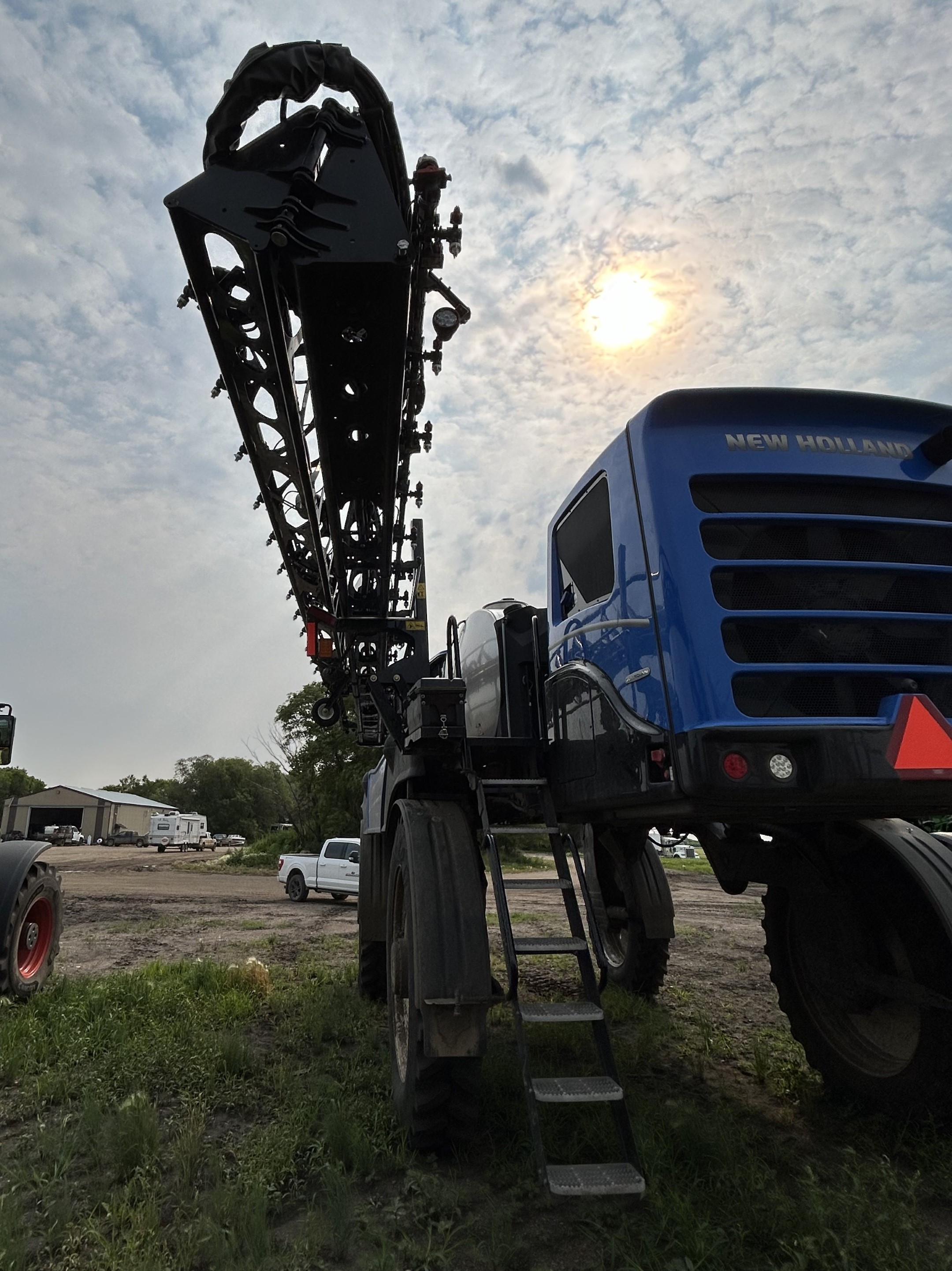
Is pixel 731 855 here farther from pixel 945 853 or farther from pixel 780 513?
pixel 780 513

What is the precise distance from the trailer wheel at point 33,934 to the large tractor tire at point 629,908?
467 cm

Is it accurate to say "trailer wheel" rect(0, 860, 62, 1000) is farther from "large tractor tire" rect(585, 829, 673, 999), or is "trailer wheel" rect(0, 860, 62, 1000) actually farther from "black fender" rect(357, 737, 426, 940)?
"large tractor tire" rect(585, 829, 673, 999)

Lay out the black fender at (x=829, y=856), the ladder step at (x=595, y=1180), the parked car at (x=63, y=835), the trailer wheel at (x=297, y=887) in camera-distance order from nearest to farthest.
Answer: the ladder step at (x=595, y=1180) < the black fender at (x=829, y=856) < the trailer wheel at (x=297, y=887) < the parked car at (x=63, y=835)

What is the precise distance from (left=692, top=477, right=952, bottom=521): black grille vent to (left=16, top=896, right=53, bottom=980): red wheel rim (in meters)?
6.48

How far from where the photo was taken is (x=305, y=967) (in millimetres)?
8648

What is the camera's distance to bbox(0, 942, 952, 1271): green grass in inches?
118

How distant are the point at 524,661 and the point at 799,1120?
307cm

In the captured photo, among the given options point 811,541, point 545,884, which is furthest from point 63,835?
point 811,541

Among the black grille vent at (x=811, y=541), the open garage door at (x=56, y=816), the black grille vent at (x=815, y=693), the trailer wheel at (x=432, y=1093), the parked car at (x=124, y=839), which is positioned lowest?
the trailer wheel at (x=432, y=1093)

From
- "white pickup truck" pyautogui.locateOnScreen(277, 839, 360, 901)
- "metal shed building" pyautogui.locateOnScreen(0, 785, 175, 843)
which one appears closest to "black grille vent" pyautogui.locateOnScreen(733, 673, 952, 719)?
"white pickup truck" pyautogui.locateOnScreen(277, 839, 360, 901)

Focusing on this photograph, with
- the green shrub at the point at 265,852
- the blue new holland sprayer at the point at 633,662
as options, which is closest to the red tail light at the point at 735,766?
the blue new holland sprayer at the point at 633,662

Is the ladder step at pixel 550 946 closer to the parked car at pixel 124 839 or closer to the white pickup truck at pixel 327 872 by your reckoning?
the white pickup truck at pixel 327 872

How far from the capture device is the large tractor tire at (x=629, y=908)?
21.5 ft

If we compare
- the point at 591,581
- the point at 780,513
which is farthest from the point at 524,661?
the point at 780,513
